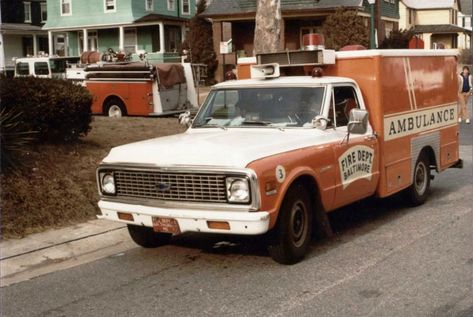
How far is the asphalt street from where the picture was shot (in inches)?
205

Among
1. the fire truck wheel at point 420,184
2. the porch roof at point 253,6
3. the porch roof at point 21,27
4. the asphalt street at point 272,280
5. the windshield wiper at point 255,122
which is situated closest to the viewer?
the asphalt street at point 272,280

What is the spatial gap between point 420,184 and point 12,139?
5397 mm

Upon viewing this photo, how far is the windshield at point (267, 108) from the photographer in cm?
716

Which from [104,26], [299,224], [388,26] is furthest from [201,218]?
Result: [388,26]

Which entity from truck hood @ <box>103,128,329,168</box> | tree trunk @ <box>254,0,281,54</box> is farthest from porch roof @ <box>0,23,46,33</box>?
truck hood @ <box>103,128,329,168</box>

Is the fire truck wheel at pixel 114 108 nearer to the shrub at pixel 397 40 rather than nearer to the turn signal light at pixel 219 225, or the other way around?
the turn signal light at pixel 219 225

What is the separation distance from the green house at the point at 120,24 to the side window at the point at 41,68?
11.8 m

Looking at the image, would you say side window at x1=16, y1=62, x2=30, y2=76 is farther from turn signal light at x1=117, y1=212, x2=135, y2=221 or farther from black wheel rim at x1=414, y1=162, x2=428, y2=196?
turn signal light at x1=117, y1=212, x2=135, y2=221

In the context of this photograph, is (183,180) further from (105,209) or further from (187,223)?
(105,209)

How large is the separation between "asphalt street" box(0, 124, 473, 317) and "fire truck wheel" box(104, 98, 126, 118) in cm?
1403

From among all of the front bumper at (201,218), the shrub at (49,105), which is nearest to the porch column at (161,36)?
the shrub at (49,105)

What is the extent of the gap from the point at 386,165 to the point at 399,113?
0.76 m

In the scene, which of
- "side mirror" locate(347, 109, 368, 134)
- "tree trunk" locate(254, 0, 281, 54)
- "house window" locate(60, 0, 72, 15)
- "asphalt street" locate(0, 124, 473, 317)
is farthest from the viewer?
"house window" locate(60, 0, 72, 15)

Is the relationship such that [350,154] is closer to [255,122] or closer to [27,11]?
[255,122]
